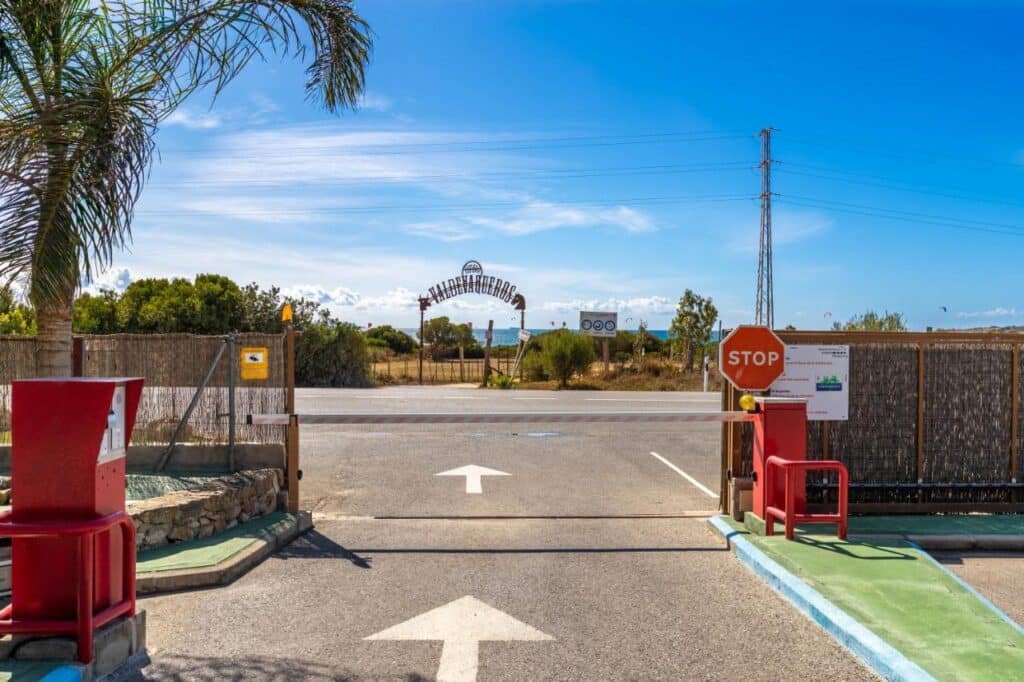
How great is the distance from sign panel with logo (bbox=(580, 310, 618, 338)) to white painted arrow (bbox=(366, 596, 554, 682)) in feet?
104

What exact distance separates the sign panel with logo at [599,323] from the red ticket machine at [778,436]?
29415 mm

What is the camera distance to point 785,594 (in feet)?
20.9

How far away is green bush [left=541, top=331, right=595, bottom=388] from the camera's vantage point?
1391 inches

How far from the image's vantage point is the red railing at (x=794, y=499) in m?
7.44

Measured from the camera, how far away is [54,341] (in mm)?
7852

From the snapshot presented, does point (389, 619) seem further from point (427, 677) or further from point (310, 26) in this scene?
point (310, 26)

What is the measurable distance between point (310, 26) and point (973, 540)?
8.51 m

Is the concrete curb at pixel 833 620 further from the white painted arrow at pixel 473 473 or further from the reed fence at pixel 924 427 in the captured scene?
the white painted arrow at pixel 473 473

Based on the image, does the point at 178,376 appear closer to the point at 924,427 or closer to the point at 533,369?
the point at 924,427

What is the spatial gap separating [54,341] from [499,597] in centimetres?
497

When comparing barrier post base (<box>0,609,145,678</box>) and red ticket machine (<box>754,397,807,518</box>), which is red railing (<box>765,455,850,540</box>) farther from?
barrier post base (<box>0,609,145,678</box>)

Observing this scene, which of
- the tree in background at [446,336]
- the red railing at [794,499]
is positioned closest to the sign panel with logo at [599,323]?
the tree in background at [446,336]

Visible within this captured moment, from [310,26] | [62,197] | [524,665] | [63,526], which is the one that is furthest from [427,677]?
[310,26]

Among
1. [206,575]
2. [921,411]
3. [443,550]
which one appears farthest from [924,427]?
[206,575]
